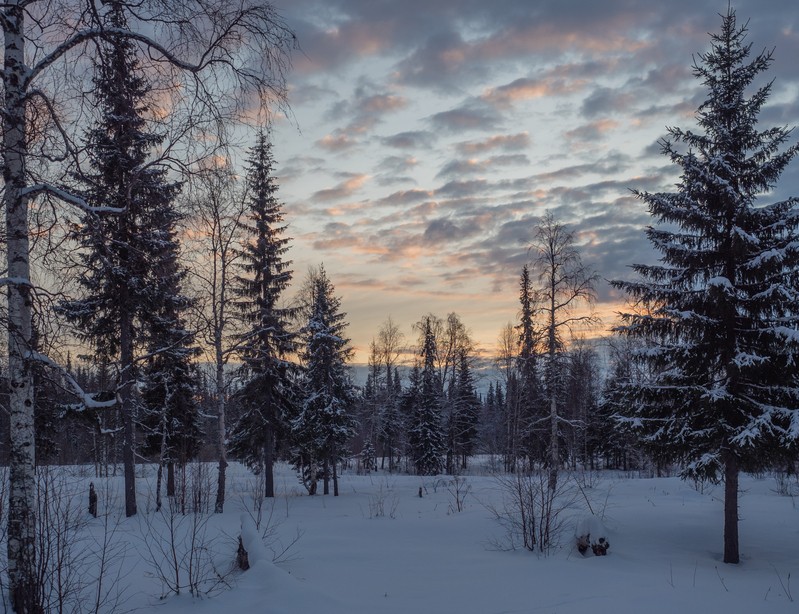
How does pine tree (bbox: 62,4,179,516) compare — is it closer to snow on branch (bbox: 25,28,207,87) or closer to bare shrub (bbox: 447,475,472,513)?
snow on branch (bbox: 25,28,207,87)

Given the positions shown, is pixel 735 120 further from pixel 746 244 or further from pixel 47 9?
pixel 47 9

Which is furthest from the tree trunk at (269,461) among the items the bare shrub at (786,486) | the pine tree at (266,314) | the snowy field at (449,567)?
the bare shrub at (786,486)

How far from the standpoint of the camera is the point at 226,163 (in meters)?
5.61

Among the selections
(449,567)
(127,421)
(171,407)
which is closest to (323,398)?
(171,407)

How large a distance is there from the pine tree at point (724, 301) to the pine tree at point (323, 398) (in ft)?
61.9

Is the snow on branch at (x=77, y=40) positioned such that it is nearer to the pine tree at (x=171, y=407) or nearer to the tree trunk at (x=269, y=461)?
the pine tree at (x=171, y=407)

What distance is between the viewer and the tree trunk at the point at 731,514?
34.7 feet

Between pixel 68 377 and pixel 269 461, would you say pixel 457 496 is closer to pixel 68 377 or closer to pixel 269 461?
pixel 269 461

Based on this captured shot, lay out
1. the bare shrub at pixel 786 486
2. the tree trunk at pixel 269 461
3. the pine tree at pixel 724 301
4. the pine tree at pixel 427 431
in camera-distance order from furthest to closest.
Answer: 1. the pine tree at pixel 427 431
2. the tree trunk at pixel 269 461
3. the bare shrub at pixel 786 486
4. the pine tree at pixel 724 301

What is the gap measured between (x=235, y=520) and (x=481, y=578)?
363 inches

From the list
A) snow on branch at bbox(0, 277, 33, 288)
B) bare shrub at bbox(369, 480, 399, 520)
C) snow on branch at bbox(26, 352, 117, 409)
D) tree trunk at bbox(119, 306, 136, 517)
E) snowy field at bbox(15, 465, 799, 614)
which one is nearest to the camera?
snow on branch at bbox(0, 277, 33, 288)

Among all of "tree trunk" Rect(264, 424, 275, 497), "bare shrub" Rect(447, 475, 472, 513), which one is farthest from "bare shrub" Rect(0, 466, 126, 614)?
"tree trunk" Rect(264, 424, 275, 497)

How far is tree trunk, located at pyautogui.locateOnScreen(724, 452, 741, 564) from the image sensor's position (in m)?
10.6

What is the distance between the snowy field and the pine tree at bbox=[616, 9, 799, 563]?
188 cm
